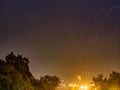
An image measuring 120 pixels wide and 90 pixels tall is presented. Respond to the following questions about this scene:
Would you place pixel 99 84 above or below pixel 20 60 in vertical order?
above

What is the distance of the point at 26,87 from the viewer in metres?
30.7

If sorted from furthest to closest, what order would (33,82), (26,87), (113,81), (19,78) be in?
(113,81) → (33,82) → (26,87) → (19,78)

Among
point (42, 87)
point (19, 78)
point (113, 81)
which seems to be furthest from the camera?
point (113, 81)

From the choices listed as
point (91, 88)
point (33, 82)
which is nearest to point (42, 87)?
point (33, 82)

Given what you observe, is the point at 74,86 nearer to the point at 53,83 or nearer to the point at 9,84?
the point at 53,83

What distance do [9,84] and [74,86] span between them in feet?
141

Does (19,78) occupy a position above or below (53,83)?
below

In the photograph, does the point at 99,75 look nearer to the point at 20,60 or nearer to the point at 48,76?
the point at 48,76

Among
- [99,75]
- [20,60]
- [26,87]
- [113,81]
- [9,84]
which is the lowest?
[9,84]

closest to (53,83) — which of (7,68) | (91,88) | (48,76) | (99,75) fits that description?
(48,76)

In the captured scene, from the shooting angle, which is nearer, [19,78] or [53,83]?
[19,78]

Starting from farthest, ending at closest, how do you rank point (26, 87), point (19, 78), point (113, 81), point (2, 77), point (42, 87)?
point (113, 81) < point (42, 87) < point (26, 87) < point (19, 78) < point (2, 77)

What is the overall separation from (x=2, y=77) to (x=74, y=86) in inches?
1744

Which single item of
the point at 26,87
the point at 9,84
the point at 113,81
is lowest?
the point at 9,84
